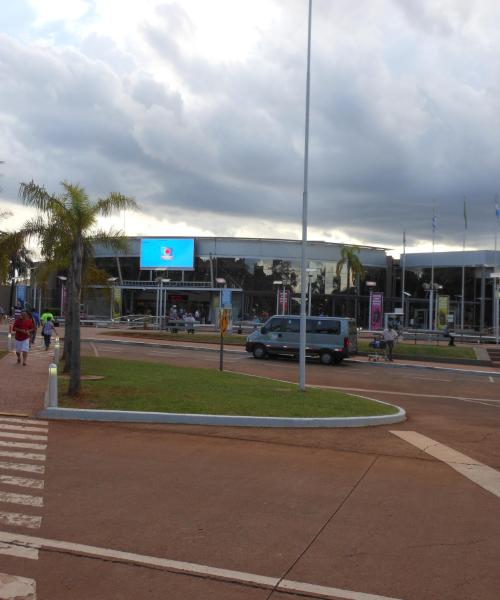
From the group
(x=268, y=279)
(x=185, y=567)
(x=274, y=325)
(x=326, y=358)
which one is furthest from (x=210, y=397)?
(x=268, y=279)

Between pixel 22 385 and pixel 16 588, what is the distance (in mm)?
11164

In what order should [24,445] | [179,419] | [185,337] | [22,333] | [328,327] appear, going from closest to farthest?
[24,445] → [179,419] → [22,333] → [328,327] → [185,337]

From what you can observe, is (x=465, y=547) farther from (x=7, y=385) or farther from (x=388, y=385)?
(x=388, y=385)

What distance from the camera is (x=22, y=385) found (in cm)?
1478

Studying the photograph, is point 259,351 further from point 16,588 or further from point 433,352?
point 16,588

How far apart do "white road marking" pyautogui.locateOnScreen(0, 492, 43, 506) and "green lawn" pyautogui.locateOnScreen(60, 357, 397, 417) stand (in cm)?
513

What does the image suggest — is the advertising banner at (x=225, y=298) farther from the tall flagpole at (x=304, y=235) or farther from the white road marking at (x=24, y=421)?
the white road marking at (x=24, y=421)

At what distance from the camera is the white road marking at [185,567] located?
4.33m

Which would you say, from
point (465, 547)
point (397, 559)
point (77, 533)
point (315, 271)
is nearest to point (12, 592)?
point (77, 533)

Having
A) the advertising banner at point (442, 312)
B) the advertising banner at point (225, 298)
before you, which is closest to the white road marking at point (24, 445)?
the advertising banner at point (225, 298)

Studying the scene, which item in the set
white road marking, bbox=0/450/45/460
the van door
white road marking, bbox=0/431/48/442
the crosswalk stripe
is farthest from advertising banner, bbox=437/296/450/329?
the crosswalk stripe

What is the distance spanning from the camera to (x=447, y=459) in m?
8.85

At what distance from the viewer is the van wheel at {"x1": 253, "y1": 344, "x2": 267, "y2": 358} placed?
28.3m

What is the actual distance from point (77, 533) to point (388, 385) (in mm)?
15495
